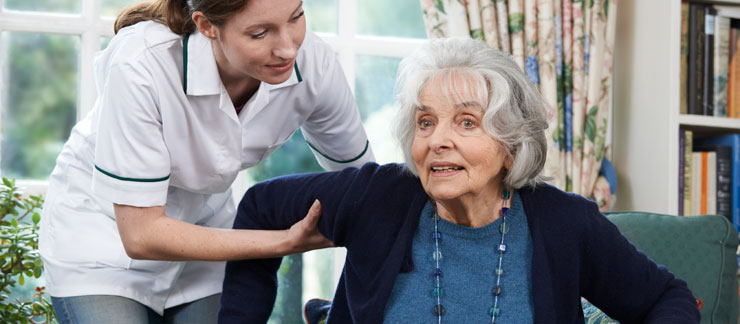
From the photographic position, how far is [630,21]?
2893 millimetres

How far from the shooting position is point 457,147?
146 cm

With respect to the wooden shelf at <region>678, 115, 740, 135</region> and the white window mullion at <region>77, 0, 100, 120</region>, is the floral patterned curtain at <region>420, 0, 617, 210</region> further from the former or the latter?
the white window mullion at <region>77, 0, 100, 120</region>

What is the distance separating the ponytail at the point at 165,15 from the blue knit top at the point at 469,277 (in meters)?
0.64

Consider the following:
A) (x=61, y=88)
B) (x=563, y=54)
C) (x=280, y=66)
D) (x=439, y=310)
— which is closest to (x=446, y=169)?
(x=439, y=310)

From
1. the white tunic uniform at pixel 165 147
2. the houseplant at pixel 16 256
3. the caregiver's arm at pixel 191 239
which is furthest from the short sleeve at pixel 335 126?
the houseplant at pixel 16 256

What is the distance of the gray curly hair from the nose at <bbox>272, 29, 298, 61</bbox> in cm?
26

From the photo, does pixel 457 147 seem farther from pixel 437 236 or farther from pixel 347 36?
pixel 347 36

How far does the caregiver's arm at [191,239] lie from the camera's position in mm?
1510

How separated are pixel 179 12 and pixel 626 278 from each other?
1.03 meters

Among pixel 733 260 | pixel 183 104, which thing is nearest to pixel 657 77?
pixel 733 260

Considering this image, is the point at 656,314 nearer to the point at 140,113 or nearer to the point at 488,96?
the point at 488,96

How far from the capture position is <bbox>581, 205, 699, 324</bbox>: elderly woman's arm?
4.79ft

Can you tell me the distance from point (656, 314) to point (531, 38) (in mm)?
1488

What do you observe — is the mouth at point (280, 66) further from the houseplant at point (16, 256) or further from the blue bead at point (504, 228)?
the houseplant at point (16, 256)
